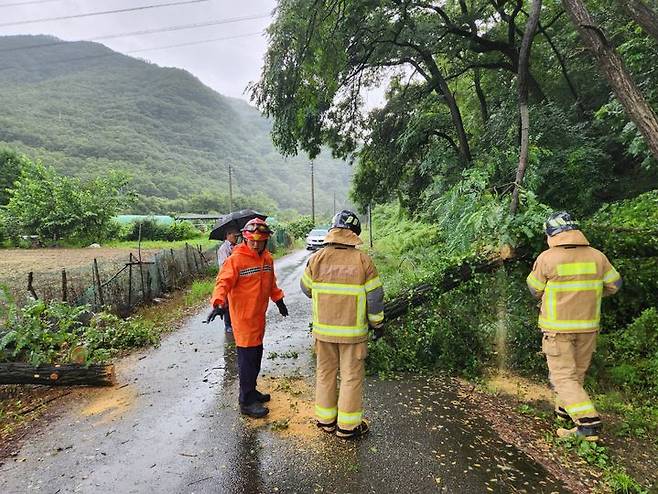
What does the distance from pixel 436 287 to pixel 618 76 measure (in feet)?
10.3

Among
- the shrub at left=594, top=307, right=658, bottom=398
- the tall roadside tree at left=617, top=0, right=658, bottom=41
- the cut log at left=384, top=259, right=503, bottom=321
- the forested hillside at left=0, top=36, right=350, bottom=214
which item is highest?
the forested hillside at left=0, top=36, right=350, bottom=214

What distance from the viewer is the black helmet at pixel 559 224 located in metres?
3.52

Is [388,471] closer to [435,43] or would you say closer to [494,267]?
[494,267]

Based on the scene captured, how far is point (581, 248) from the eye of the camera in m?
3.45

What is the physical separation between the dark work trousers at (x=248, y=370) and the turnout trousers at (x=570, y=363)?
2.70 m

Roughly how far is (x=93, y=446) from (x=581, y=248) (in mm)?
4496

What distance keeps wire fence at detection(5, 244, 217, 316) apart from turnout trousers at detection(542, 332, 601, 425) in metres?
6.25

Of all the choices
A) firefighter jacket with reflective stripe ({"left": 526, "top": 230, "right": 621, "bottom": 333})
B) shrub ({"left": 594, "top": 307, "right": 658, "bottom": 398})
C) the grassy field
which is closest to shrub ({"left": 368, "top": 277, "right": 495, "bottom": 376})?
shrub ({"left": 594, "top": 307, "right": 658, "bottom": 398})

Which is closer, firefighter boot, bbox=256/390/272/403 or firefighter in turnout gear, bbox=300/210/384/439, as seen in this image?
firefighter in turnout gear, bbox=300/210/384/439

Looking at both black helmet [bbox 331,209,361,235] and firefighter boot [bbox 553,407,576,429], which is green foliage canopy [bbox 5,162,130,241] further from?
firefighter boot [bbox 553,407,576,429]

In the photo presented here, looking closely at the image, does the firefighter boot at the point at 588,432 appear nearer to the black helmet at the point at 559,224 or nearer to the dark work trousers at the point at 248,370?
the black helmet at the point at 559,224

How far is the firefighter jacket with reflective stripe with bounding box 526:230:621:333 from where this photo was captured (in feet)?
11.1

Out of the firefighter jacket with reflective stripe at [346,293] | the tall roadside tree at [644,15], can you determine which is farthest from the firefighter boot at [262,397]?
the tall roadside tree at [644,15]

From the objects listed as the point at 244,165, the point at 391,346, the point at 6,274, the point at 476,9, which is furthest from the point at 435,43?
the point at 244,165
